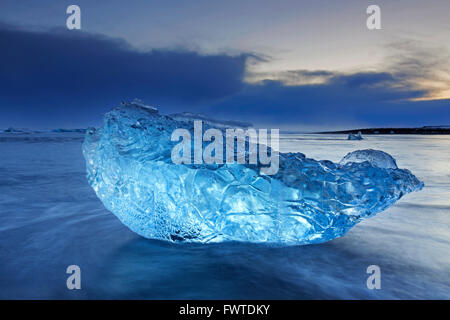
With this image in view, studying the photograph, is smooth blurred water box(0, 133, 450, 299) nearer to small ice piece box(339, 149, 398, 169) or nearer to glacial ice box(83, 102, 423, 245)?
glacial ice box(83, 102, 423, 245)

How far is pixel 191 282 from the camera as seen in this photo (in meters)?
1.89

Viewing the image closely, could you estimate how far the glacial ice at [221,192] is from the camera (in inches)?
92.3

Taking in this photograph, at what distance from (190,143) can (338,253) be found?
1.40 m

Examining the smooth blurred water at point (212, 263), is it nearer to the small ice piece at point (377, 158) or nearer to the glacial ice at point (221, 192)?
the glacial ice at point (221, 192)

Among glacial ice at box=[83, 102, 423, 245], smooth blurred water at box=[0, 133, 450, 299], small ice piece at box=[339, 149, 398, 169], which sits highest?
small ice piece at box=[339, 149, 398, 169]

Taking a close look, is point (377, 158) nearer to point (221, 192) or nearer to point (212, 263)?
point (221, 192)

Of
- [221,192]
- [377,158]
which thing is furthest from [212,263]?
[377,158]

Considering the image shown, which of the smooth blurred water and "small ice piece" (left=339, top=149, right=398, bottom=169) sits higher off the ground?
"small ice piece" (left=339, top=149, right=398, bottom=169)

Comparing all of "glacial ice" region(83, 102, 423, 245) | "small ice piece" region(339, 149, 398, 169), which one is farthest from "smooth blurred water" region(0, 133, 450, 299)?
"small ice piece" region(339, 149, 398, 169)

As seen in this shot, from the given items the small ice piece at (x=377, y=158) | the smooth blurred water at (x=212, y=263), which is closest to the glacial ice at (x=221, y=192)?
the smooth blurred water at (x=212, y=263)

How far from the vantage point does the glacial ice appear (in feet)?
7.69

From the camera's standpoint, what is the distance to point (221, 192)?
2342 millimetres
